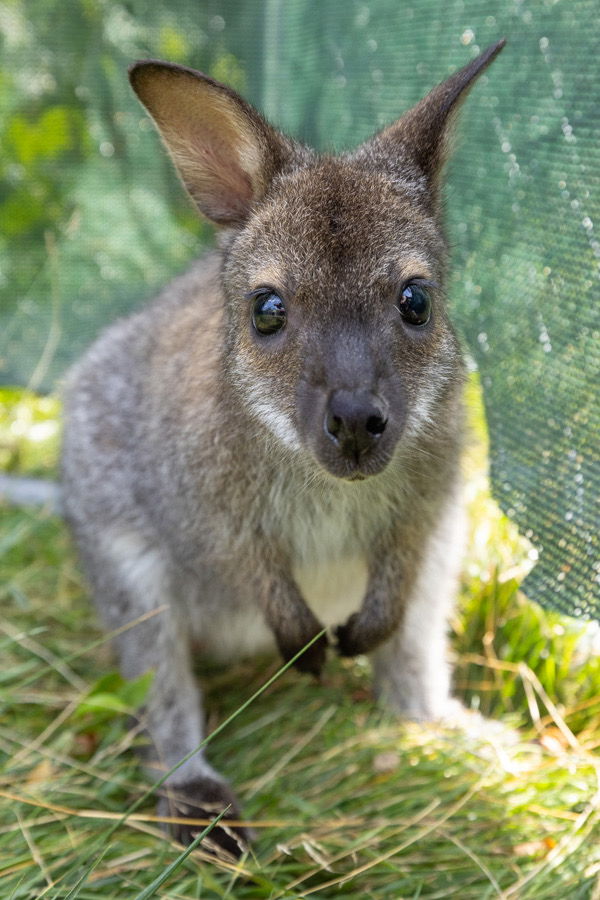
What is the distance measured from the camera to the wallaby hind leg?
2777 mm

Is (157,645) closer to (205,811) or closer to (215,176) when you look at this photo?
(205,811)

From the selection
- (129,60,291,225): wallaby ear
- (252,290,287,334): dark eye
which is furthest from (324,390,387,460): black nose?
(129,60,291,225): wallaby ear

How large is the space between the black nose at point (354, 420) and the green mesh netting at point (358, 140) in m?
0.85

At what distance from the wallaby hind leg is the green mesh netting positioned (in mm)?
1051

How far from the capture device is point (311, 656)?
101 inches

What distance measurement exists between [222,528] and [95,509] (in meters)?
0.61

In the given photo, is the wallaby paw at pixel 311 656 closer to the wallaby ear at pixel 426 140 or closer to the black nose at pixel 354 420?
the black nose at pixel 354 420

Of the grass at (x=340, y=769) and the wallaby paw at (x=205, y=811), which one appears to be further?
the wallaby paw at (x=205, y=811)

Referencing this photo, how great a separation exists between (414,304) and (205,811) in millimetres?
1467

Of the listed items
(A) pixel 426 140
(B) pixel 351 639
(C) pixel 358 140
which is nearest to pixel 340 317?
(A) pixel 426 140

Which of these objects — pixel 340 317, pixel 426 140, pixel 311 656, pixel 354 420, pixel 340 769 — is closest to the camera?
pixel 354 420

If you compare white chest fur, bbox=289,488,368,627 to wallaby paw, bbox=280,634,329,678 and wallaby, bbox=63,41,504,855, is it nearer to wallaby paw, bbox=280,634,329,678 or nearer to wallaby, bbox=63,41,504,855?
wallaby, bbox=63,41,504,855

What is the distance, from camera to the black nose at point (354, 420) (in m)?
1.93

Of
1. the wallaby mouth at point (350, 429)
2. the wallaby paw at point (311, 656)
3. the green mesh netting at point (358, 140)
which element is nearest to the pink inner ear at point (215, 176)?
the wallaby mouth at point (350, 429)
